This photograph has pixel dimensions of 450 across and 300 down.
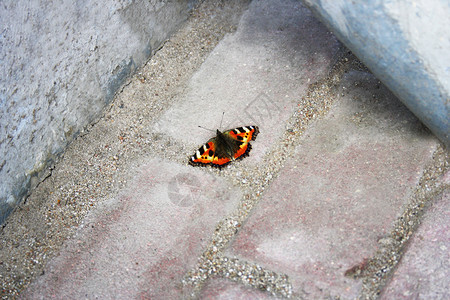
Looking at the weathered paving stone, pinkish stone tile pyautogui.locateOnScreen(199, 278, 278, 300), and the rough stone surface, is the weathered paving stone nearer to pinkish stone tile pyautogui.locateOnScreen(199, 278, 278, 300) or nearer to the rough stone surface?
the rough stone surface

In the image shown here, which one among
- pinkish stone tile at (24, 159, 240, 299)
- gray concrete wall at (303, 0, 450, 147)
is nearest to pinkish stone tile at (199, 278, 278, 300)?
pinkish stone tile at (24, 159, 240, 299)

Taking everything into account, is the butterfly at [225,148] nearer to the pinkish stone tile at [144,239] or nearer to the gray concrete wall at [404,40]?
the pinkish stone tile at [144,239]

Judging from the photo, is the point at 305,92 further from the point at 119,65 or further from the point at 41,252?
the point at 41,252

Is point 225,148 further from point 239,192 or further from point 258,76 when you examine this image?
point 258,76

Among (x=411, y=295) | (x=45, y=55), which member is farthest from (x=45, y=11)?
(x=411, y=295)

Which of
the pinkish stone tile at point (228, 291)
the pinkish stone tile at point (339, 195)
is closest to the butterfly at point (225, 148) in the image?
the pinkish stone tile at point (339, 195)

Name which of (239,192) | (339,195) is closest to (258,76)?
(239,192)
